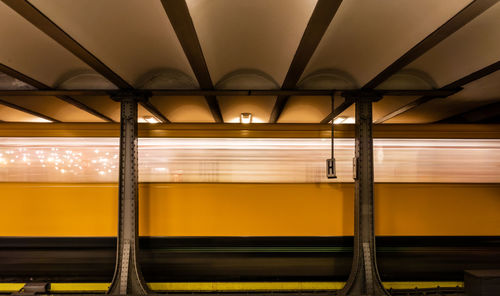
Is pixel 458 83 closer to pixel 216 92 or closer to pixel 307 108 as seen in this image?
pixel 307 108

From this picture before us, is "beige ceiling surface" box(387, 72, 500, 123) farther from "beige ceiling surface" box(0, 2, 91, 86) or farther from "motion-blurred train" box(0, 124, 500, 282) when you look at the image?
"beige ceiling surface" box(0, 2, 91, 86)

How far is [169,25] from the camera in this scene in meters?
2.52

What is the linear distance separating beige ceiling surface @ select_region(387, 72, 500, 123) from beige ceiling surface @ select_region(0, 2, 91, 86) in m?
5.46

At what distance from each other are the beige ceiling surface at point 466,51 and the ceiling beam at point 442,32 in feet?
0.62

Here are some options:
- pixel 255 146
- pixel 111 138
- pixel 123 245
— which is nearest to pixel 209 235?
pixel 123 245

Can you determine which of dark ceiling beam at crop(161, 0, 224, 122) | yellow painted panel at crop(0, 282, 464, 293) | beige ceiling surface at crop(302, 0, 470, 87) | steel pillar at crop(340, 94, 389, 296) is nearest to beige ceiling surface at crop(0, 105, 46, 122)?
yellow painted panel at crop(0, 282, 464, 293)

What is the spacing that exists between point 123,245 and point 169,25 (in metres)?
3.05

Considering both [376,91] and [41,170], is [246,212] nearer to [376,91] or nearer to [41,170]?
[376,91]

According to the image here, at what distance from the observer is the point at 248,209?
412 centimetres

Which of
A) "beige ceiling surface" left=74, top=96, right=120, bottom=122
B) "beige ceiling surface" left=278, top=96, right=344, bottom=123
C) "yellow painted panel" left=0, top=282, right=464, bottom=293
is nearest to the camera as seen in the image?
"yellow painted panel" left=0, top=282, right=464, bottom=293

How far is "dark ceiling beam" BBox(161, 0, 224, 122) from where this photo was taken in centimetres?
212

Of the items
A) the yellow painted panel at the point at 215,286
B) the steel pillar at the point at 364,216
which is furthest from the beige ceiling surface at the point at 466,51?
the yellow painted panel at the point at 215,286

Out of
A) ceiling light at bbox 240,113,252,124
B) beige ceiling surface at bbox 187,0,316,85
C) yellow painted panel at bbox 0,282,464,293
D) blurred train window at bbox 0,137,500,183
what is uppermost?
beige ceiling surface at bbox 187,0,316,85

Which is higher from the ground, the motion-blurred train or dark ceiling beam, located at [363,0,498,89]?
dark ceiling beam, located at [363,0,498,89]
